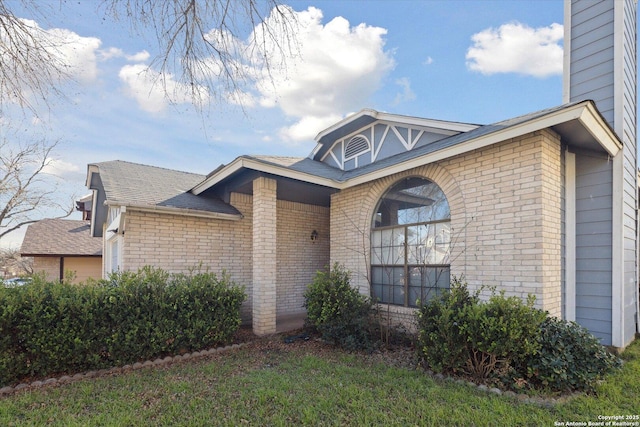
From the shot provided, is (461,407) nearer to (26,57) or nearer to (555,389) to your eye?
(555,389)

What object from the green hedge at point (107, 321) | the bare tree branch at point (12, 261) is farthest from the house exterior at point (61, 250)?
the green hedge at point (107, 321)

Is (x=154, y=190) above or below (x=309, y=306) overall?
above

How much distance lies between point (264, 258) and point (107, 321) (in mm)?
3043

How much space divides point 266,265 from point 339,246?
6.00 feet

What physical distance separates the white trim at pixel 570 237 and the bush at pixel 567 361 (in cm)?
157

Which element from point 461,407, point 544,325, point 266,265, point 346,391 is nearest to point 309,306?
point 266,265

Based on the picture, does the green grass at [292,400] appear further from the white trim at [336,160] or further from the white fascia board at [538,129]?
the white trim at [336,160]

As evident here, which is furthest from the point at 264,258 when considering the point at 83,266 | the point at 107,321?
the point at 83,266

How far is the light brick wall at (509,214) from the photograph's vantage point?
15.2ft

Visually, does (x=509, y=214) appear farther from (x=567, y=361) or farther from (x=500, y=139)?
(x=567, y=361)

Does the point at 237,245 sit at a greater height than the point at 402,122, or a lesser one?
lesser

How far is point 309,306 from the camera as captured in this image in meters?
6.57

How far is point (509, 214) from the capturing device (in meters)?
4.91

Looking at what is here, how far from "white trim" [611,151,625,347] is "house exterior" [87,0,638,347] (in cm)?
2
